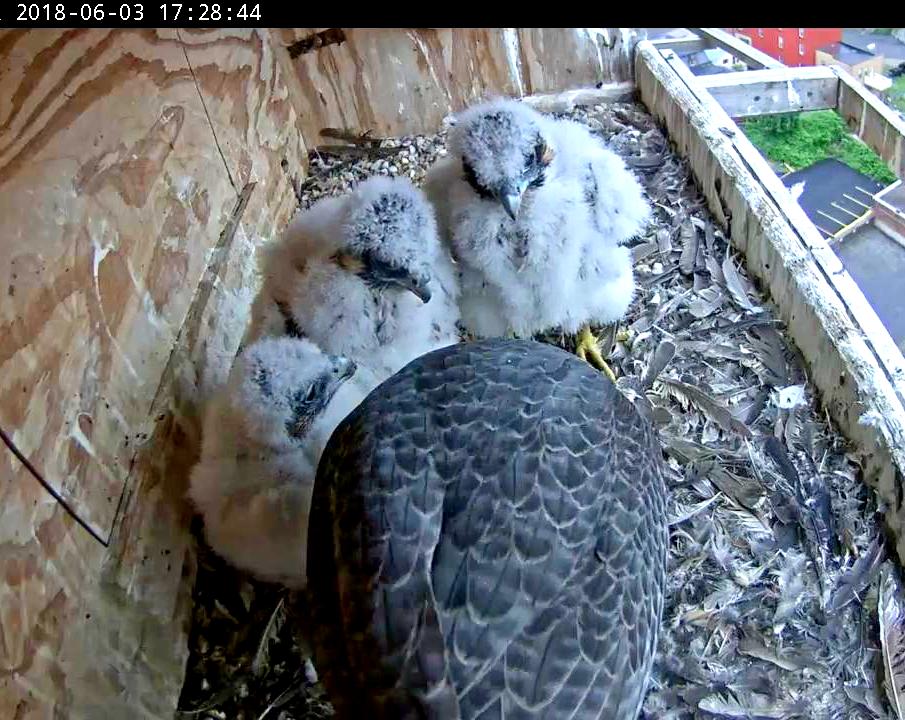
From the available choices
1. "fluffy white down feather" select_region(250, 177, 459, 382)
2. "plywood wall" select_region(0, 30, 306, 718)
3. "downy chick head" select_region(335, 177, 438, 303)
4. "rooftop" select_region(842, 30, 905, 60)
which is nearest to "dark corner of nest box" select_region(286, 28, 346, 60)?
"plywood wall" select_region(0, 30, 306, 718)

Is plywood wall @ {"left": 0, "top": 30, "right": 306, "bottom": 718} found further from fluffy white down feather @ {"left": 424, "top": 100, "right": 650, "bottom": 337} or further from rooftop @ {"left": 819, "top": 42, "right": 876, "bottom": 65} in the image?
rooftop @ {"left": 819, "top": 42, "right": 876, "bottom": 65}

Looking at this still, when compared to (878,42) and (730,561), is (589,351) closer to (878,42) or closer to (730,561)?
(730,561)

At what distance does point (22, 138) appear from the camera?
4.92ft

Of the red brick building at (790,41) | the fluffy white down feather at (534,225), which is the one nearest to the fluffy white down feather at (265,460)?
the fluffy white down feather at (534,225)

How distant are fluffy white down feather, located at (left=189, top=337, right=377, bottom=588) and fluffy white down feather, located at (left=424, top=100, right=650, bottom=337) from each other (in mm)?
515

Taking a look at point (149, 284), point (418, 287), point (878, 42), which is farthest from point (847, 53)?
point (149, 284)

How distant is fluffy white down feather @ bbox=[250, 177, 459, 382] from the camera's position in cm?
192

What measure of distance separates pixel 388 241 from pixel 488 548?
0.85 m

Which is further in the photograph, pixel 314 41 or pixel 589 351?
pixel 314 41

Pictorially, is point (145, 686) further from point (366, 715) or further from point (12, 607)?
point (366, 715)

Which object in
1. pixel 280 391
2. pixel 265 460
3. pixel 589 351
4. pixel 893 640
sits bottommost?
pixel 893 640

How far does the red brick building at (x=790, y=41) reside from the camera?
2293 millimetres

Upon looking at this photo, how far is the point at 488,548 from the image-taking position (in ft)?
4.25

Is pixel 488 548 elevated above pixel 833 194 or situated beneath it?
elevated above
